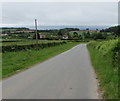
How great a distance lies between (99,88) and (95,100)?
5.06ft

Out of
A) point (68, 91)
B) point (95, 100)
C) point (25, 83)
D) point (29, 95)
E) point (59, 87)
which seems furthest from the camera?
point (25, 83)

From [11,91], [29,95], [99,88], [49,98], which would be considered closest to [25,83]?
[11,91]

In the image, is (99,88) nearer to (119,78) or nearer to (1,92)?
(119,78)

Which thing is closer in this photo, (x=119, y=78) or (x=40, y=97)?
(x=40, y=97)

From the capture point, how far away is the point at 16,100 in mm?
5871

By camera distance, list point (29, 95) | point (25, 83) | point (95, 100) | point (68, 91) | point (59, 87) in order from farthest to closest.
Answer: point (25, 83), point (59, 87), point (68, 91), point (29, 95), point (95, 100)

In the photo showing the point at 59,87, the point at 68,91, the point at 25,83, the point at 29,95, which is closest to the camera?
the point at 29,95

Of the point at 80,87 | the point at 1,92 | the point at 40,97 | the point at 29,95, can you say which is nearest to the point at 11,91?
the point at 1,92

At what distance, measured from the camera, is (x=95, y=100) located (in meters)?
5.80

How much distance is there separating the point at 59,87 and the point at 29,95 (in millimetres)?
1434

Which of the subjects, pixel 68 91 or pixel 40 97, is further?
pixel 68 91

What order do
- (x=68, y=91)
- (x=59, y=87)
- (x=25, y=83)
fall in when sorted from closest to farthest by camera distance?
(x=68, y=91) < (x=59, y=87) < (x=25, y=83)

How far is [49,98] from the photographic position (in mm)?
6035

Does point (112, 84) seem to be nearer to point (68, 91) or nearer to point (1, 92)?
point (68, 91)
